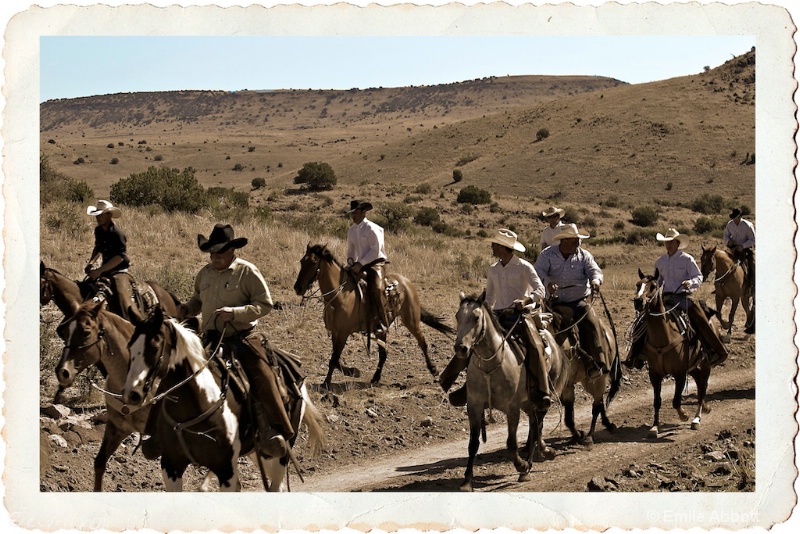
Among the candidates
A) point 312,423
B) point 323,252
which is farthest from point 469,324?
point 323,252

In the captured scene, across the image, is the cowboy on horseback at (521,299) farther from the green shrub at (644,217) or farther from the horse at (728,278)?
the green shrub at (644,217)

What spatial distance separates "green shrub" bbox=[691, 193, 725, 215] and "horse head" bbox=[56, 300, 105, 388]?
49048 mm

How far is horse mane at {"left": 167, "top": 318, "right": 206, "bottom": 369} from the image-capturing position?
8.38 m

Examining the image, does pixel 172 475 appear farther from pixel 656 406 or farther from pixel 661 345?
pixel 661 345

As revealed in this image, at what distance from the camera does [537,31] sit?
35.3 ft

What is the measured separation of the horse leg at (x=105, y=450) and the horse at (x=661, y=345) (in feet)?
23.8

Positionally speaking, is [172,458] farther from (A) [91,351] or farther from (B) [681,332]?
(B) [681,332]

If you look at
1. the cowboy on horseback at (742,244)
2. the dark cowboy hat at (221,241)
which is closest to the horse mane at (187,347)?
the dark cowboy hat at (221,241)

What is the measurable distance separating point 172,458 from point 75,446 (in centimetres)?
394

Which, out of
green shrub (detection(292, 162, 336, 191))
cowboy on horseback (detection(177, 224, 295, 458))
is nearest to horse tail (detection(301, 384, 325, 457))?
cowboy on horseback (detection(177, 224, 295, 458))

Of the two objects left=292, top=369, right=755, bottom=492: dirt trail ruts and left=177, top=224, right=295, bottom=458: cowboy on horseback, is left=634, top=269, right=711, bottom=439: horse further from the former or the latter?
left=177, top=224, right=295, bottom=458: cowboy on horseback

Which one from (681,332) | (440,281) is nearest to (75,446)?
(681,332)

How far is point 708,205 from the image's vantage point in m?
55.7

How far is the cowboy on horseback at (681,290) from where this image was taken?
14.2m
